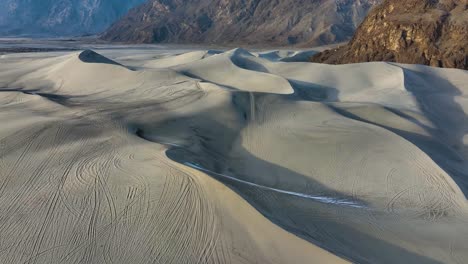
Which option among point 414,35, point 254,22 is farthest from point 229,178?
point 254,22

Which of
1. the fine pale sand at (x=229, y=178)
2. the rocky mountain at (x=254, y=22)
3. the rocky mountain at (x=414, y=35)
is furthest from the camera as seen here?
the rocky mountain at (x=254, y=22)

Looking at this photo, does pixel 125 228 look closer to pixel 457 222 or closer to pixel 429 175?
pixel 457 222

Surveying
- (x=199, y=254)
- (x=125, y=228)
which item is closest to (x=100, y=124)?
(x=125, y=228)

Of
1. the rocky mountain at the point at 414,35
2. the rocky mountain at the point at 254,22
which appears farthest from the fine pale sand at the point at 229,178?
the rocky mountain at the point at 254,22

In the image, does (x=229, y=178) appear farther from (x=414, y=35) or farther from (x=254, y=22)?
(x=254, y=22)

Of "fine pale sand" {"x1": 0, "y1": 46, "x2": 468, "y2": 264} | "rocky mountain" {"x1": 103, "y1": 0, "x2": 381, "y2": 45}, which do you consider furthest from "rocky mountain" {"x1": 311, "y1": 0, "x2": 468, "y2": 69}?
"rocky mountain" {"x1": 103, "y1": 0, "x2": 381, "y2": 45}

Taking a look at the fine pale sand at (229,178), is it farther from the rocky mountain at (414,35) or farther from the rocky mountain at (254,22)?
the rocky mountain at (254,22)

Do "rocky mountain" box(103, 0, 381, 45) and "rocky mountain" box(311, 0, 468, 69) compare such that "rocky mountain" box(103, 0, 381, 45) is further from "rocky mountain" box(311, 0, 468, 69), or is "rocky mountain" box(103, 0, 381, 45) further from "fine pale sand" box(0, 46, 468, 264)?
"fine pale sand" box(0, 46, 468, 264)
